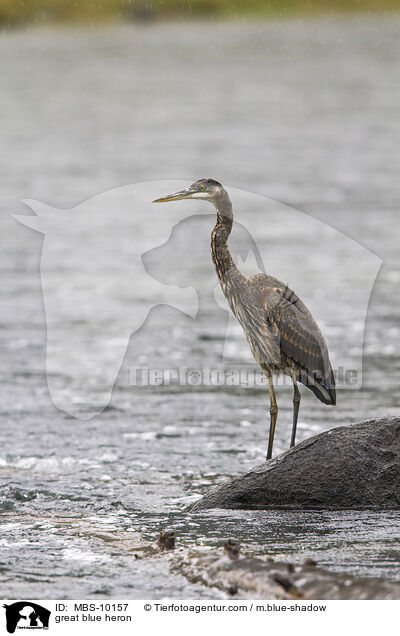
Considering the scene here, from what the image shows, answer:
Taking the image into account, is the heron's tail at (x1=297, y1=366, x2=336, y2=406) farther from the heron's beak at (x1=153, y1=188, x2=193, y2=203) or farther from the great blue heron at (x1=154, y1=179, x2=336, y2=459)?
the heron's beak at (x1=153, y1=188, x2=193, y2=203)

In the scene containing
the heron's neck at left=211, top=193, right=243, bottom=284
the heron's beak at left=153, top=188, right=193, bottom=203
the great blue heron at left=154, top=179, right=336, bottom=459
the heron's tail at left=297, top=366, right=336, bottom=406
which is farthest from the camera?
the heron's tail at left=297, top=366, right=336, bottom=406

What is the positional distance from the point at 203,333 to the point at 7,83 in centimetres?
3429

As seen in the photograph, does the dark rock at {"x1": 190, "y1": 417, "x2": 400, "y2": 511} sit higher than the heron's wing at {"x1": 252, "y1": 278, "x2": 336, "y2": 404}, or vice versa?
the heron's wing at {"x1": 252, "y1": 278, "x2": 336, "y2": 404}

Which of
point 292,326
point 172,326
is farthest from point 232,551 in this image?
point 172,326

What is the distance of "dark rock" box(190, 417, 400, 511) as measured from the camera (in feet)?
24.7

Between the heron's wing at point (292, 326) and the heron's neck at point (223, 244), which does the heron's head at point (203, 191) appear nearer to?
the heron's neck at point (223, 244)

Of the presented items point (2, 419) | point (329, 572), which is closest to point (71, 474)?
point (2, 419)

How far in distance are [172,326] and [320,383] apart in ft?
21.6

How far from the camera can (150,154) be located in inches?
1176

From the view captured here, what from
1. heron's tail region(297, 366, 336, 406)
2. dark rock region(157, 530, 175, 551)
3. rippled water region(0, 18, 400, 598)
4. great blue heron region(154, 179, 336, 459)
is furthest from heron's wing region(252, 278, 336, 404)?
dark rock region(157, 530, 175, 551)

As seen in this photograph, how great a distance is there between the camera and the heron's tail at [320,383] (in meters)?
8.65
